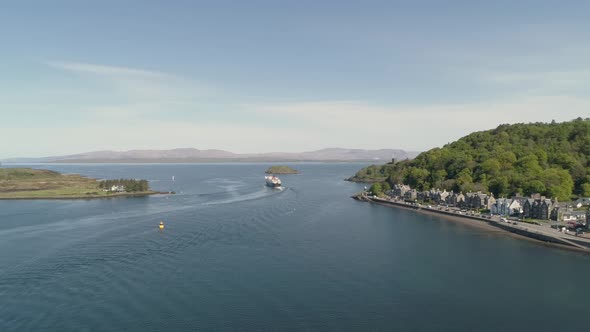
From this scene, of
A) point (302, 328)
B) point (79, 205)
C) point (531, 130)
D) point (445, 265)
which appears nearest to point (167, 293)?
point (302, 328)

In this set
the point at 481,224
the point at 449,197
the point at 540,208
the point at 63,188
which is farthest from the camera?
the point at 63,188

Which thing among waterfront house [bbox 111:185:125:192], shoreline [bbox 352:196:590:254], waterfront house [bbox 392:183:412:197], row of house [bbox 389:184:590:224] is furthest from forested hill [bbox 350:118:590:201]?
waterfront house [bbox 111:185:125:192]

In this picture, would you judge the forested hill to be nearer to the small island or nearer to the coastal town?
the coastal town

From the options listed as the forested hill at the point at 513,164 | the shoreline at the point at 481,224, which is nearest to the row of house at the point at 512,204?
the forested hill at the point at 513,164

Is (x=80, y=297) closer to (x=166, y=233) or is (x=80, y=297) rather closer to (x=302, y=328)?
(x=302, y=328)

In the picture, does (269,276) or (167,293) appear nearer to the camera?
(167,293)

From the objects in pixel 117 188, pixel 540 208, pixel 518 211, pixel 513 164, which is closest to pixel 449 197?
pixel 518 211

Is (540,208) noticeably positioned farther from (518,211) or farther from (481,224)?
(481,224)
